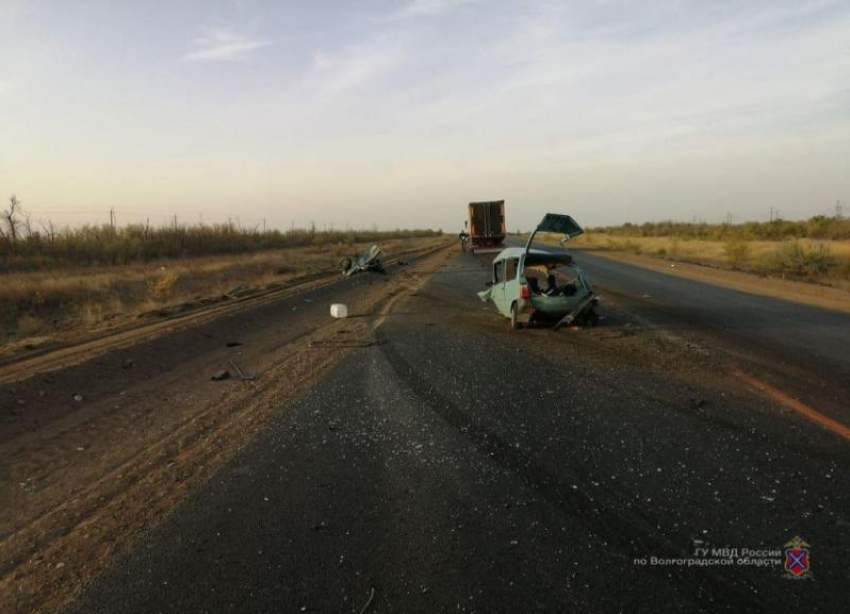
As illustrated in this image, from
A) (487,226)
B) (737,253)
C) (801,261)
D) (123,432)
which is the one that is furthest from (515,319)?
(487,226)

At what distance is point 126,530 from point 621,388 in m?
5.41

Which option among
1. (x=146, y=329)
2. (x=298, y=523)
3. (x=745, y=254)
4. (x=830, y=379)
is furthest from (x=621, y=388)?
(x=745, y=254)

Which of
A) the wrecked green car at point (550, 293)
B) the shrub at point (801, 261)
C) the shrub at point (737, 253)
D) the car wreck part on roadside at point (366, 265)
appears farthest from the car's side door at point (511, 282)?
the shrub at point (737, 253)

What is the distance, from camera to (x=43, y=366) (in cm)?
1048

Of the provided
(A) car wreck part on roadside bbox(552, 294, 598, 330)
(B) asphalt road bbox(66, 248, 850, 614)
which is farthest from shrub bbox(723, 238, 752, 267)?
(B) asphalt road bbox(66, 248, 850, 614)

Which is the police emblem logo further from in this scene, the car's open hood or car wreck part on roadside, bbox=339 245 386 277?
car wreck part on roadside, bbox=339 245 386 277

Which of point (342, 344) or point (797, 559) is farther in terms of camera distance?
point (342, 344)

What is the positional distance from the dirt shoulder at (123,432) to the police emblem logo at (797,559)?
4.11 metres

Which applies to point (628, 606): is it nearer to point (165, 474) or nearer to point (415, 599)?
point (415, 599)

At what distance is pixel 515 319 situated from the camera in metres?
12.0

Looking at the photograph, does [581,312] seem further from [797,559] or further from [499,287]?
[797,559]

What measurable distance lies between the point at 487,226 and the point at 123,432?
1395 inches

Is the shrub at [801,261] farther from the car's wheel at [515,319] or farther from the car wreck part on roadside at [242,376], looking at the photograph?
the car wreck part on roadside at [242,376]

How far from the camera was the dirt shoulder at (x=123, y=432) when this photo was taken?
433 centimetres
